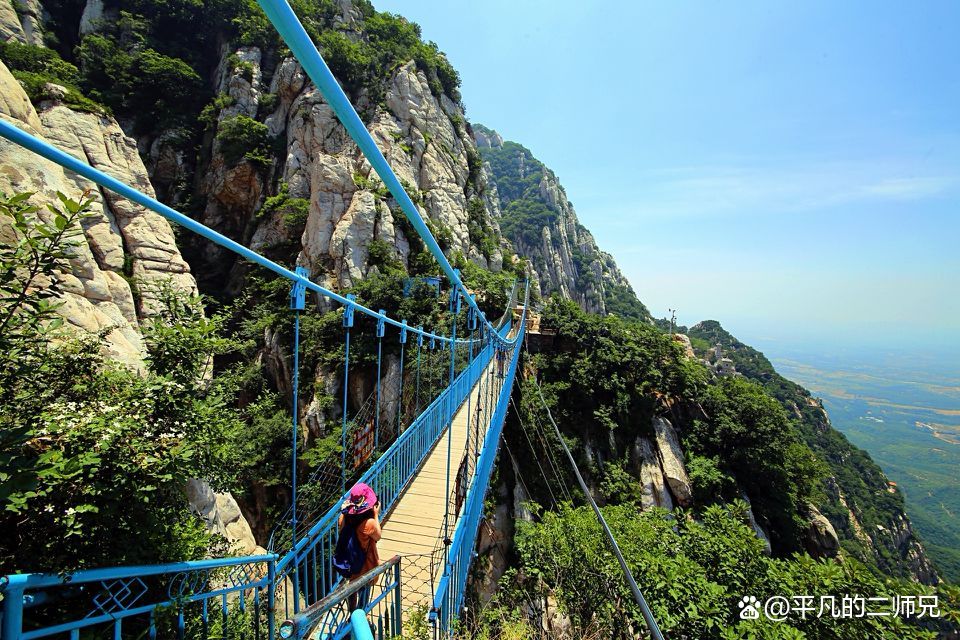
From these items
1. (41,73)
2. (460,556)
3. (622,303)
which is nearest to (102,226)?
(41,73)

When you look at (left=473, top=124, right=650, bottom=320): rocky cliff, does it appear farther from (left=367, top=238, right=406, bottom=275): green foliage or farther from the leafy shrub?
the leafy shrub

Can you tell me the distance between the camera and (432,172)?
58.6 feet

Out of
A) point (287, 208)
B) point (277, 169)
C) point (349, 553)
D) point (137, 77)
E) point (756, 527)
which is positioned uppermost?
point (137, 77)

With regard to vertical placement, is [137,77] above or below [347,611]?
above

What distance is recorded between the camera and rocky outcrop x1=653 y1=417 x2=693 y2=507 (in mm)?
11906

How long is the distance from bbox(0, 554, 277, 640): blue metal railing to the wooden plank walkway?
1.19 meters

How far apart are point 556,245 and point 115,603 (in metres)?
42.1

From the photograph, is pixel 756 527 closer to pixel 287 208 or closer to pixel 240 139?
pixel 287 208

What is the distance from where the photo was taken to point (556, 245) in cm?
4138

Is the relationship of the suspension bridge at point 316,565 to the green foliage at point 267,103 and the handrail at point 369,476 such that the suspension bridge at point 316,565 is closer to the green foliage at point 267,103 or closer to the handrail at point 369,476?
the handrail at point 369,476

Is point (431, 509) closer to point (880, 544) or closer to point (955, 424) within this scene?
point (880, 544)

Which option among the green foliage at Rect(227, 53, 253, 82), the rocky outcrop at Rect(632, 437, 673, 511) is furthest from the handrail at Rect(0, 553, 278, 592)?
the green foliage at Rect(227, 53, 253, 82)

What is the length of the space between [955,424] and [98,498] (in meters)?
205

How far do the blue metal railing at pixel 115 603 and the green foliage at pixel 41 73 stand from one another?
1321cm
